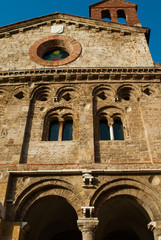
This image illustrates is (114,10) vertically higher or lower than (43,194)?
higher

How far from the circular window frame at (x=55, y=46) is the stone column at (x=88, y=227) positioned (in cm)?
748

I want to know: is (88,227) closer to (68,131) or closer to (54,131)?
(68,131)

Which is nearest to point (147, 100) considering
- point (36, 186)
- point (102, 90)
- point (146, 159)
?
point (102, 90)

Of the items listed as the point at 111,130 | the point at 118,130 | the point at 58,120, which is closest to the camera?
the point at 111,130

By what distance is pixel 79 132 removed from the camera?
920cm

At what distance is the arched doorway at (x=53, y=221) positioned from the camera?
9.26 m

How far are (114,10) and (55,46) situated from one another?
535 cm

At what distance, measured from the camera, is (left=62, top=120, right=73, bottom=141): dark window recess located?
9.66 meters

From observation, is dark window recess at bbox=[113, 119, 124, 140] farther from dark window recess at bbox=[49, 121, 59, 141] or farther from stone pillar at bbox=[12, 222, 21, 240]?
stone pillar at bbox=[12, 222, 21, 240]

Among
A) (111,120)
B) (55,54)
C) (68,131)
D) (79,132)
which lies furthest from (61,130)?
(55,54)

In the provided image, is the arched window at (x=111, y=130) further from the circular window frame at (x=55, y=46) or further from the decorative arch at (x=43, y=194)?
the circular window frame at (x=55, y=46)

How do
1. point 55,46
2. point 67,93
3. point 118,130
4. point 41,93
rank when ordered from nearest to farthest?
point 118,130 < point 67,93 < point 41,93 < point 55,46

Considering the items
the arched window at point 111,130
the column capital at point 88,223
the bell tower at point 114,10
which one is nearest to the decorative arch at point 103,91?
the arched window at point 111,130

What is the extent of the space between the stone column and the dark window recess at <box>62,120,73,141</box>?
330cm
